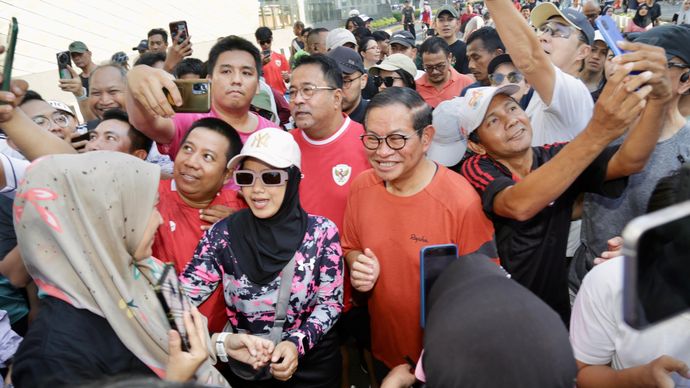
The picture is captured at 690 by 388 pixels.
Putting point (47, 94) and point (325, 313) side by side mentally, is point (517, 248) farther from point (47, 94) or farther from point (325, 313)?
point (47, 94)

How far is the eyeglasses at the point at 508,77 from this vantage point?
383cm

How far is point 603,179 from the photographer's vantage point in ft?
6.90

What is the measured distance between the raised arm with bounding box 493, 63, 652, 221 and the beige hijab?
147 centimetres

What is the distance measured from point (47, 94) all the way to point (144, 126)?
1194 centimetres

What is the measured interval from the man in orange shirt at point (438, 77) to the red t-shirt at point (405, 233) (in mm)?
2961

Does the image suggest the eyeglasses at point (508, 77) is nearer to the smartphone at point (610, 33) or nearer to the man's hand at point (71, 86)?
the smartphone at point (610, 33)

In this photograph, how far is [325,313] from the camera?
230cm

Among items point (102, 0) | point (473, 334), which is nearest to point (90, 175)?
→ point (473, 334)

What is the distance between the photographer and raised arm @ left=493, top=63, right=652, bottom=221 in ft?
5.42

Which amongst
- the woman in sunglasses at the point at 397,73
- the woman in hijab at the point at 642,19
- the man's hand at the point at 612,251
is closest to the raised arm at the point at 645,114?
the man's hand at the point at 612,251

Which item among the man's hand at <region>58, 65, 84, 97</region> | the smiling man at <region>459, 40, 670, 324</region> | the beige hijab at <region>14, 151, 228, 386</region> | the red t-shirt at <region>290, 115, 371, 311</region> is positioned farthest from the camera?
the man's hand at <region>58, 65, 84, 97</region>

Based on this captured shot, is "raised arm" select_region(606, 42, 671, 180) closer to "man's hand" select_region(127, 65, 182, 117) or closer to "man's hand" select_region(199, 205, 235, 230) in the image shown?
"man's hand" select_region(199, 205, 235, 230)

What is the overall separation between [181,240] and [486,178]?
1.65 m

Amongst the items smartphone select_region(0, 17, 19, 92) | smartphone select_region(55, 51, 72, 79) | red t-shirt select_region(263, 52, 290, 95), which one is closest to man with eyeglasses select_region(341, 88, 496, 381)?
smartphone select_region(0, 17, 19, 92)
